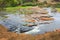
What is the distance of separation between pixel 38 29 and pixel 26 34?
Answer: 394mm

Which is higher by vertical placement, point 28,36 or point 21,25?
point 21,25

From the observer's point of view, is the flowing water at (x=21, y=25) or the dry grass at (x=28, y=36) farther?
the flowing water at (x=21, y=25)

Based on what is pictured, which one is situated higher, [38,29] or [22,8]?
[22,8]

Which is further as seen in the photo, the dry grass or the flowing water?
the flowing water

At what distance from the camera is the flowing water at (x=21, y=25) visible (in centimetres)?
550

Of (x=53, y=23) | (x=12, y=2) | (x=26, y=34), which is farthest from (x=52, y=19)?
(x=12, y=2)

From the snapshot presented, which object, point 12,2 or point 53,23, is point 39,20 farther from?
point 12,2

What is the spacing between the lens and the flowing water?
550 cm

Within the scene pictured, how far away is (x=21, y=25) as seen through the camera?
5605mm

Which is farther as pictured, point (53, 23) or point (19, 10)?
point (19, 10)

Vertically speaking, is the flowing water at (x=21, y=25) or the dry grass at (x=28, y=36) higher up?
the flowing water at (x=21, y=25)

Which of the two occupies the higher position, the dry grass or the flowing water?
the flowing water

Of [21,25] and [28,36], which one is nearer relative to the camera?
[28,36]

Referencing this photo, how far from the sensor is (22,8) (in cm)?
602
